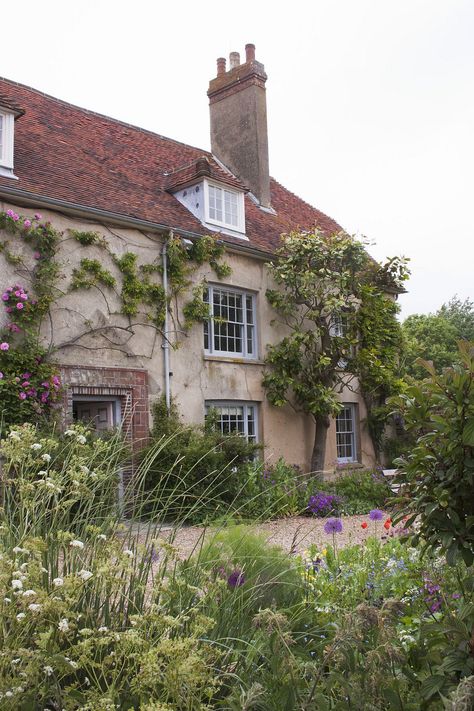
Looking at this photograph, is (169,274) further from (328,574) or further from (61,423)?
(328,574)

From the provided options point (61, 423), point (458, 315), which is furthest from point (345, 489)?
point (458, 315)

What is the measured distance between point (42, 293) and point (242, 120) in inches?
339

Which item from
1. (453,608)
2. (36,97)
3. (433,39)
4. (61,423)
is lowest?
(453,608)

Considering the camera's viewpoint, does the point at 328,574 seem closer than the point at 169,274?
Yes

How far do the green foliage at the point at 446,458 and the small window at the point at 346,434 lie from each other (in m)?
14.1

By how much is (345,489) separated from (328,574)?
28.4 feet

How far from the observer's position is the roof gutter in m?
10.7

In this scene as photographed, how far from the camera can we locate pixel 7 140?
1124 cm

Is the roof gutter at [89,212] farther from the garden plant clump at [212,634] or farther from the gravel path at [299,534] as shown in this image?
the garden plant clump at [212,634]

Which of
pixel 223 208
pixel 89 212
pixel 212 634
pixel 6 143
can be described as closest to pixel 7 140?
pixel 6 143

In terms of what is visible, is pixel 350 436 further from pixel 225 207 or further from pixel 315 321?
pixel 225 207

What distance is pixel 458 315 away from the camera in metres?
39.6

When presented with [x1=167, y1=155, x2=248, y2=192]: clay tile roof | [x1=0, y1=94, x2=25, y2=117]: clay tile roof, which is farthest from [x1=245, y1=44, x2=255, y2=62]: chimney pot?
[x1=0, y1=94, x2=25, y2=117]: clay tile roof

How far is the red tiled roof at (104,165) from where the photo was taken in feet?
39.2
